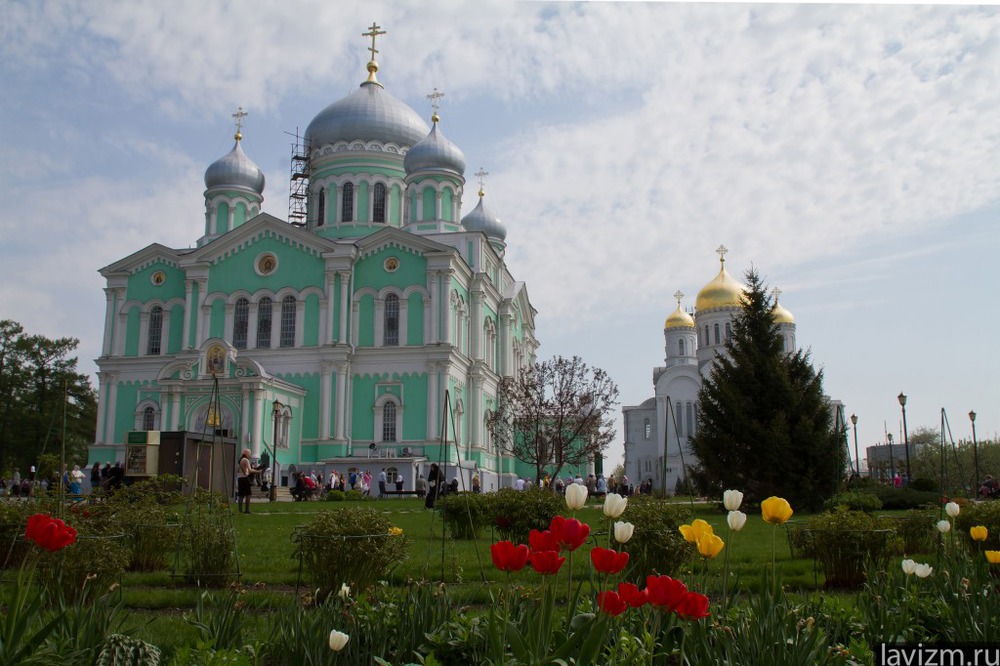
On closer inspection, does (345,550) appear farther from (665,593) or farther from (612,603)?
(665,593)

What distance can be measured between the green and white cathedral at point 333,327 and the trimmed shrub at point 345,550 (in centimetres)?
2508

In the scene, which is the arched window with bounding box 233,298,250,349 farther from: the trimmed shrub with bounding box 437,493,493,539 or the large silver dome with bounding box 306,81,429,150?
the trimmed shrub with bounding box 437,493,493,539

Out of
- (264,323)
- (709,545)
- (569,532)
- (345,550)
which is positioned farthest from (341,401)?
(569,532)

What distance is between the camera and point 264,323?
119 feet

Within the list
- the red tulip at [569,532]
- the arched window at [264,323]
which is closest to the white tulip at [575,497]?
the red tulip at [569,532]

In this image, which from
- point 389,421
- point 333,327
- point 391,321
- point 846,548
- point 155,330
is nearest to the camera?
point 846,548

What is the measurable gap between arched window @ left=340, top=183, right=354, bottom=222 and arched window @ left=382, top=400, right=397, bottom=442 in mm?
10249

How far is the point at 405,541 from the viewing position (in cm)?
722

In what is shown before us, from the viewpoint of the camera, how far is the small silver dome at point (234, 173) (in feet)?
138

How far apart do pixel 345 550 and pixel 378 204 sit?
35633 mm

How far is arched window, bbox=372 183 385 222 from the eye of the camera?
4084 centimetres

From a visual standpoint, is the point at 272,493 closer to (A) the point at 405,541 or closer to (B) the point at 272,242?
(B) the point at 272,242

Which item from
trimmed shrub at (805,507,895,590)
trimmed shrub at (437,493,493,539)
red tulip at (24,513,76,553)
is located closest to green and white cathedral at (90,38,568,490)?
trimmed shrub at (437,493,493,539)

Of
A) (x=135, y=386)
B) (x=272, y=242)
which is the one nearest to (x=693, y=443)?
(x=272, y=242)
